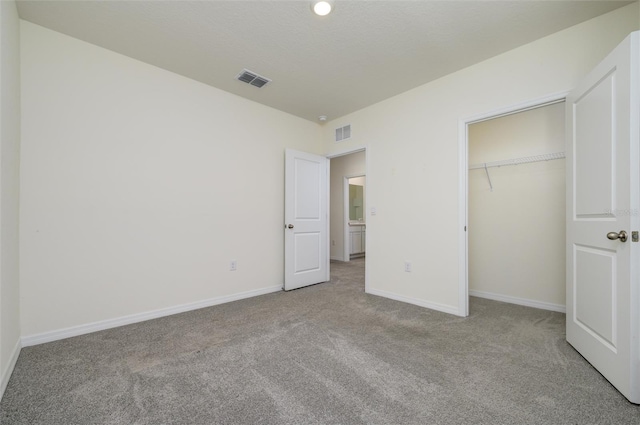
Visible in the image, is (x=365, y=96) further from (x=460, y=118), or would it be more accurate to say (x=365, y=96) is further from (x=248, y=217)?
(x=248, y=217)

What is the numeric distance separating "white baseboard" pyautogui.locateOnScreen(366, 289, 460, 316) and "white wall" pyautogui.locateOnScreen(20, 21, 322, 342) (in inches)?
59.2

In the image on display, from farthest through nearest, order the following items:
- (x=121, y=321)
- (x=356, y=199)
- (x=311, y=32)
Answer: (x=356, y=199), (x=121, y=321), (x=311, y=32)

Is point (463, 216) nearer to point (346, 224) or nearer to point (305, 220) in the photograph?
point (305, 220)

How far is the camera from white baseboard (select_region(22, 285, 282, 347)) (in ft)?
7.09

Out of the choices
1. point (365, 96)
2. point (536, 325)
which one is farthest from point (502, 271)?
point (365, 96)

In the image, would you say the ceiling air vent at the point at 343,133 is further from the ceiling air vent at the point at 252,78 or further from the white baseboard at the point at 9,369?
the white baseboard at the point at 9,369

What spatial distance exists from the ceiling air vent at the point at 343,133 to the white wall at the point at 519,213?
1650 mm

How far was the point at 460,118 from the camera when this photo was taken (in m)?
2.85

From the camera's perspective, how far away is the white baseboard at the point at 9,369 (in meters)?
1.53

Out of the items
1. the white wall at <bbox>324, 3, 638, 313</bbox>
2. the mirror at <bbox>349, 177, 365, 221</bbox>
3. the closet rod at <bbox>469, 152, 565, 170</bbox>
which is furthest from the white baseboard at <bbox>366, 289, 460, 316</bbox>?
the mirror at <bbox>349, 177, 365, 221</bbox>

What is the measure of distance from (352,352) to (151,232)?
223 cm

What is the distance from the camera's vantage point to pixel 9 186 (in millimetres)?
1828

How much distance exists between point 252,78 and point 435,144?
2.17 meters

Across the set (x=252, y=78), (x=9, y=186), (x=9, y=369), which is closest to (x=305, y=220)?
(x=252, y=78)
